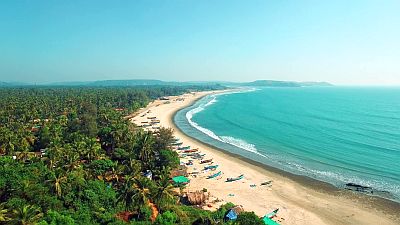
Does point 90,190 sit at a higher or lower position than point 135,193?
higher

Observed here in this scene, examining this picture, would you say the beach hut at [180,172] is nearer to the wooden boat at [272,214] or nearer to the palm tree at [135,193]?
the palm tree at [135,193]

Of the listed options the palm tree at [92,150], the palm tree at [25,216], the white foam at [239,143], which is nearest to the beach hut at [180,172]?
the palm tree at [92,150]

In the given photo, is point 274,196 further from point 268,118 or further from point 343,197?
point 268,118

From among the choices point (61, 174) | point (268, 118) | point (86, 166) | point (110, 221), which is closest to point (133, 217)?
point (110, 221)

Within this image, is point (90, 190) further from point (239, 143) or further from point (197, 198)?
point (239, 143)

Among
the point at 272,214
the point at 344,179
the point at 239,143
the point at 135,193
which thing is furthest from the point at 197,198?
the point at 239,143

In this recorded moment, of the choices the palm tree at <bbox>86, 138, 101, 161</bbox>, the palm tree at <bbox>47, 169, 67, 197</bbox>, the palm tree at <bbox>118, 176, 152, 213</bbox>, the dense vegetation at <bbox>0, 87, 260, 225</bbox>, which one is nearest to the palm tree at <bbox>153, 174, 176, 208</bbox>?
the dense vegetation at <bbox>0, 87, 260, 225</bbox>

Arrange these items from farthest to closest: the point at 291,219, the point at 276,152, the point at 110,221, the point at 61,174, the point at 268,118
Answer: the point at 268,118 → the point at 276,152 → the point at 291,219 → the point at 61,174 → the point at 110,221
